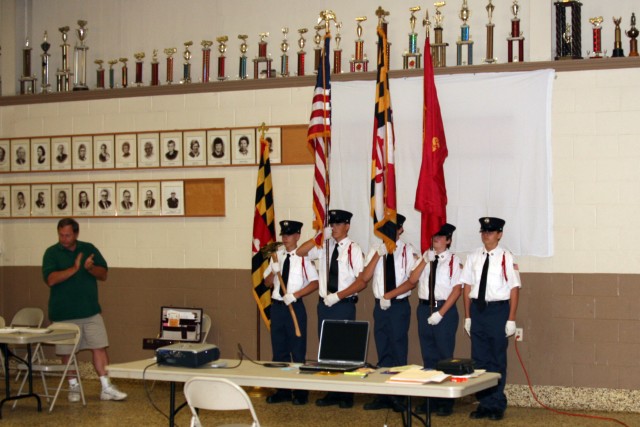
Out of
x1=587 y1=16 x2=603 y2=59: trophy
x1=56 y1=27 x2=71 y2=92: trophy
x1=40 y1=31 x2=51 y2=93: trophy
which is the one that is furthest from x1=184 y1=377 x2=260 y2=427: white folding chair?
x1=40 y1=31 x2=51 y2=93: trophy

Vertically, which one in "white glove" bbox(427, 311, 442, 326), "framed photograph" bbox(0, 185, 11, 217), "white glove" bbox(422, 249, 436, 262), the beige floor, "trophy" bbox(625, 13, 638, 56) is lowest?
the beige floor

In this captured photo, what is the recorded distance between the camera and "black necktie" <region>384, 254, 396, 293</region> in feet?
27.0

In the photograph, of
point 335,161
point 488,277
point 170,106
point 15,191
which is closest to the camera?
point 488,277

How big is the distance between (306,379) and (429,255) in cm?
284

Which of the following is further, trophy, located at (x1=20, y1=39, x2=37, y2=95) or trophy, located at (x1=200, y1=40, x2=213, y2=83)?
trophy, located at (x1=20, y1=39, x2=37, y2=95)

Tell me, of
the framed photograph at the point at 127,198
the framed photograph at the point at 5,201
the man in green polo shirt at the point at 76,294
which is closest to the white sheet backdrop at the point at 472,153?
the framed photograph at the point at 127,198

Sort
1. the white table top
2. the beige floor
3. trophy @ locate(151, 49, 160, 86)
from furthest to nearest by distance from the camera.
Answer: trophy @ locate(151, 49, 160, 86) → the beige floor → the white table top

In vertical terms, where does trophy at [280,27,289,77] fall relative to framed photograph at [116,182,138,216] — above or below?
above

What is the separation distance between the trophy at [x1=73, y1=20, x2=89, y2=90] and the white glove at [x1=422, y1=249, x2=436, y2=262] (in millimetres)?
4592

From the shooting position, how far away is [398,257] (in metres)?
8.30

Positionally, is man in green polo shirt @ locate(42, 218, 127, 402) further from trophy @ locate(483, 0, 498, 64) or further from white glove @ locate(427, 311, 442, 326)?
trophy @ locate(483, 0, 498, 64)

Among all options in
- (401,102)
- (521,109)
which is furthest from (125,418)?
(521,109)

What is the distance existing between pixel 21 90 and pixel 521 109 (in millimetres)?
5780

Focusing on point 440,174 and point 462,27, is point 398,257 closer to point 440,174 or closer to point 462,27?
point 440,174
